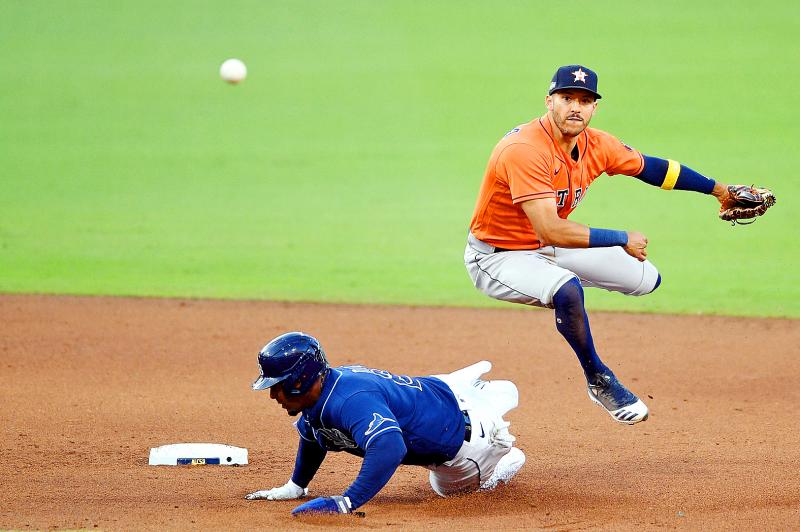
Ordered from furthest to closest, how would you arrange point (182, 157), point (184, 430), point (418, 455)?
point (182, 157)
point (184, 430)
point (418, 455)

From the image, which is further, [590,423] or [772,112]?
[772,112]

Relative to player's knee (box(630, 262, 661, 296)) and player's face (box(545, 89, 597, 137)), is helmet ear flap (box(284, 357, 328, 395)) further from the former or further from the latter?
player's knee (box(630, 262, 661, 296))

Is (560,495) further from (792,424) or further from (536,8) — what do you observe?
(536,8)

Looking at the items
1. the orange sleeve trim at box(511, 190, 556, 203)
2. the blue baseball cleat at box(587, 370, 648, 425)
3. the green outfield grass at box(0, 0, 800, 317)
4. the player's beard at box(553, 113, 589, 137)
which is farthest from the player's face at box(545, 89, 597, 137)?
the green outfield grass at box(0, 0, 800, 317)

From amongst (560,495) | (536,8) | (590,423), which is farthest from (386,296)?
(536,8)

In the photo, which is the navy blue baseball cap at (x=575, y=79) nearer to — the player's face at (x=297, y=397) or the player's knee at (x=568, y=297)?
the player's knee at (x=568, y=297)

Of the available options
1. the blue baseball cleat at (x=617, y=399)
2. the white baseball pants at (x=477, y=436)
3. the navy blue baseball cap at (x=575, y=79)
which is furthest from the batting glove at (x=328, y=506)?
the navy blue baseball cap at (x=575, y=79)

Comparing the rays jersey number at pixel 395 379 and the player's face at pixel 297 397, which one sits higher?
the rays jersey number at pixel 395 379
